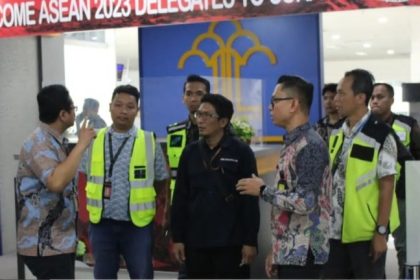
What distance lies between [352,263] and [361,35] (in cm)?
1457

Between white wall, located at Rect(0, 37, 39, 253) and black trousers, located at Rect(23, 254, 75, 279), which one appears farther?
white wall, located at Rect(0, 37, 39, 253)

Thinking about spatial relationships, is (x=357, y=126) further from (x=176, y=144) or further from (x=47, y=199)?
(x=47, y=199)

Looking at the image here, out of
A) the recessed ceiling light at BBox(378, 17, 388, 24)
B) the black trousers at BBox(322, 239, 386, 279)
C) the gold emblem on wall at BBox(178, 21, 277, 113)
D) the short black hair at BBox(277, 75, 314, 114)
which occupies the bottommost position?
the black trousers at BBox(322, 239, 386, 279)

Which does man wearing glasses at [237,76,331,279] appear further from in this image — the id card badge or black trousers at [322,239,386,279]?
the id card badge

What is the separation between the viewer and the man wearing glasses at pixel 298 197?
3.14 m

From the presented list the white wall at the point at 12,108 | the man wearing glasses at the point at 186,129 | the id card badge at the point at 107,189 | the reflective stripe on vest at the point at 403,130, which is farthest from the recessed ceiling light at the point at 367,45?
the id card badge at the point at 107,189

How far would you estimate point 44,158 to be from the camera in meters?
3.36

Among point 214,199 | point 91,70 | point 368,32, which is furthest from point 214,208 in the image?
point 368,32

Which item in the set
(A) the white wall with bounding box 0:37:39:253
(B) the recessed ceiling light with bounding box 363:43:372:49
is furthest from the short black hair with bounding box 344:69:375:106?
(B) the recessed ceiling light with bounding box 363:43:372:49

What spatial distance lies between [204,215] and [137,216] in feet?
1.31

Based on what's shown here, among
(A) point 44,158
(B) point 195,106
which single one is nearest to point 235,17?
(B) point 195,106

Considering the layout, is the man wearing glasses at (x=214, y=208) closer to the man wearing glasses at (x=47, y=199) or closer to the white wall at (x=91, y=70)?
the man wearing glasses at (x=47, y=199)

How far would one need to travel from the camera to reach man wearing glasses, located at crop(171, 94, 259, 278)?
12.0 feet

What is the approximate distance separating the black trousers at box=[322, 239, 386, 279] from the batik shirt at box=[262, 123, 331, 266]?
17.8 inches
